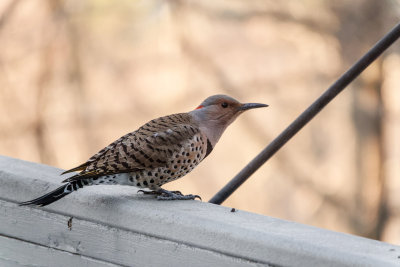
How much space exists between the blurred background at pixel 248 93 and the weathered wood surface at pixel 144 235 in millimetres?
4383

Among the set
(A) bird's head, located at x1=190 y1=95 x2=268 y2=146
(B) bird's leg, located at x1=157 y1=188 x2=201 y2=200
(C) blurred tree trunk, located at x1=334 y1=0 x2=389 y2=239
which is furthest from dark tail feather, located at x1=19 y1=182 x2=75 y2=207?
(C) blurred tree trunk, located at x1=334 y1=0 x2=389 y2=239

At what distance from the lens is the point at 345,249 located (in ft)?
4.81

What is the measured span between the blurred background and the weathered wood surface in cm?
438

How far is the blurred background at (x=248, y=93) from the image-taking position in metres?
6.21

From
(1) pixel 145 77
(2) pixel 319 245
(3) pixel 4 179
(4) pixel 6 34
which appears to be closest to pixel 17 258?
(3) pixel 4 179

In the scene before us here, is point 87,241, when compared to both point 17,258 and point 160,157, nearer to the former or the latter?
point 17,258

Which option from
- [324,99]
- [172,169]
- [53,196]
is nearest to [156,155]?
[172,169]

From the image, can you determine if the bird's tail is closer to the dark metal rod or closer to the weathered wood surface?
the weathered wood surface

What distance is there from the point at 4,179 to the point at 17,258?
21 centimetres

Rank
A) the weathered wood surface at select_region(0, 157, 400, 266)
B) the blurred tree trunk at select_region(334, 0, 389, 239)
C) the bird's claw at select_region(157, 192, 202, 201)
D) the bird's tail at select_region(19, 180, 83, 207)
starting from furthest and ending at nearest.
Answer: the blurred tree trunk at select_region(334, 0, 389, 239), the bird's claw at select_region(157, 192, 202, 201), the bird's tail at select_region(19, 180, 83, 207), the weathered wood surface at select_region(0, 157, 400, 266)

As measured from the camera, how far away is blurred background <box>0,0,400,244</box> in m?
6.21

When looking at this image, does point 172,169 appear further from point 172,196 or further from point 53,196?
point 53,196

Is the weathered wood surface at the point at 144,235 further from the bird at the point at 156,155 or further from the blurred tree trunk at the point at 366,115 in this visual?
the blurred tree trunk at the point at 366,115

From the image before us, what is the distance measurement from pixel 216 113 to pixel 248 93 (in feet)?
13.1
